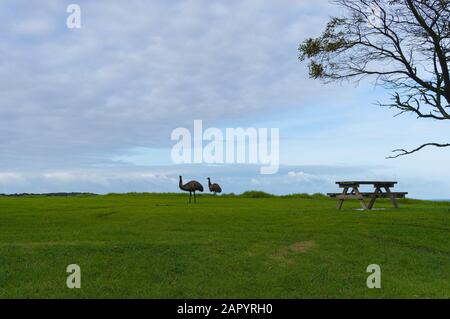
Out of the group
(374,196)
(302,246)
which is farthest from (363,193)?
(302,246)

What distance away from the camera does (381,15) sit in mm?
28594

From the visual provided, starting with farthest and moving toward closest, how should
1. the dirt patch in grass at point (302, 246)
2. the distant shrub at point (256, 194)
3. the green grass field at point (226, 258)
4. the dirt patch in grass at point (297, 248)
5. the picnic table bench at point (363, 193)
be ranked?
1. the distant shrub at point (256, 194)
2. the picnic table bench at point (363, 193)
3. the dirt patch in grass at point (302, 246)
4. the dirt patch in grass at point (297, 248)
5. the green grass field at point (226, 258)

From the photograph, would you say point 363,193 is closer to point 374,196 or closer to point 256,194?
point 374,196

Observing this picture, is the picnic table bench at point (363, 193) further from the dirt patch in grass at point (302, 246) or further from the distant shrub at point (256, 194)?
the distant shrub at point (256, 194)

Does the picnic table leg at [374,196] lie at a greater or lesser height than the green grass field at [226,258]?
greater

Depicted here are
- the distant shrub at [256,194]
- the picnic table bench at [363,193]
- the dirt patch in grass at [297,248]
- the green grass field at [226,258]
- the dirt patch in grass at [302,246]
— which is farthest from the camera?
the distant shrub at [256,194]

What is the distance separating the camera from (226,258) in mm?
13930

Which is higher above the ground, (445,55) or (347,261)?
(445,55)

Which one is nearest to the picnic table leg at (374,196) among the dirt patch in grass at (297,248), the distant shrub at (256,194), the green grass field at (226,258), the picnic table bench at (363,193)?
the picnic table bench at (363,193)

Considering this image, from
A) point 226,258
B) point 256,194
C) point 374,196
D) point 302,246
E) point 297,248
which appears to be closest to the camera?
point 226,258

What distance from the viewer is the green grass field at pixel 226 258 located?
38.3ft
